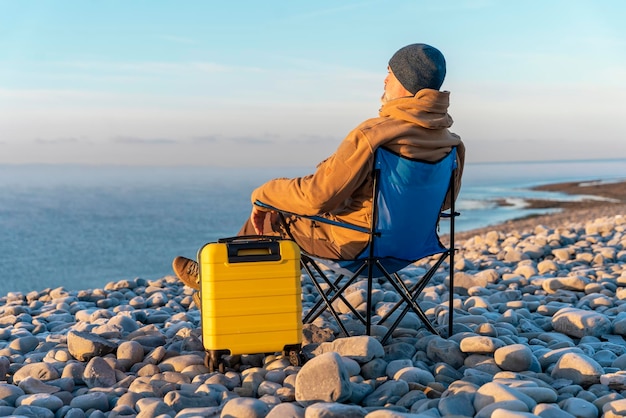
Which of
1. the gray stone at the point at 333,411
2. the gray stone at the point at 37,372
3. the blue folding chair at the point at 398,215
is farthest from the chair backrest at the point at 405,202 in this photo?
the gray stone at the point at 37,372

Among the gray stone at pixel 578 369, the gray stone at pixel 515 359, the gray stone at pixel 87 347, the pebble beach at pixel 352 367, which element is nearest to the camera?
the pebble beach at pixel 352 367

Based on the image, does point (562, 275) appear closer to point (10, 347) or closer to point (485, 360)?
point (485, 360)

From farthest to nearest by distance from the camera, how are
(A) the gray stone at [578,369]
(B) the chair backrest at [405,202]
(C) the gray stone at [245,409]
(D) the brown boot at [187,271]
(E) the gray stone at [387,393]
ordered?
(D) the brown boot at [187,271] → (B) the chair backrest at [405,202] → (A) the gray stone at [578,369] → (E) the gray stone at [387,393] → (C) the gray stone at [245,409]

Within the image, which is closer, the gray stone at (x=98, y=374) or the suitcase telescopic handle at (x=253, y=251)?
the suitcase telescopic handle at (x=253, y=251)

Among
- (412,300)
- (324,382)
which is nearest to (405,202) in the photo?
(412,300)

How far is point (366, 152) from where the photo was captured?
3504 millimetres

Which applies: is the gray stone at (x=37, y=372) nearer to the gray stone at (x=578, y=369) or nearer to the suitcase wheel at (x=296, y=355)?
the suitcase wheel at (x=296, y=355)

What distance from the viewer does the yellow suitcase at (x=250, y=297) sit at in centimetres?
338

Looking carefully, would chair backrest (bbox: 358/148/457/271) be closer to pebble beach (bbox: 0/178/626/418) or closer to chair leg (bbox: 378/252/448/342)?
chair leg (bbox: 378/252/448/342)

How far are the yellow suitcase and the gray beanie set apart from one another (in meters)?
1.05

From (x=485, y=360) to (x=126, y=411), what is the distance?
170 centimetres

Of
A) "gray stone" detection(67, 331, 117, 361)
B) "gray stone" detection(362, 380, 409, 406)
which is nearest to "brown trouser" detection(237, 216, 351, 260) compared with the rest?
"gray stone" detection(362, 380, 409, 406)

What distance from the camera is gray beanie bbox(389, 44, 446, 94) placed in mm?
3697

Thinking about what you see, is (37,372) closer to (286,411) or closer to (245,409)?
(245,409)
